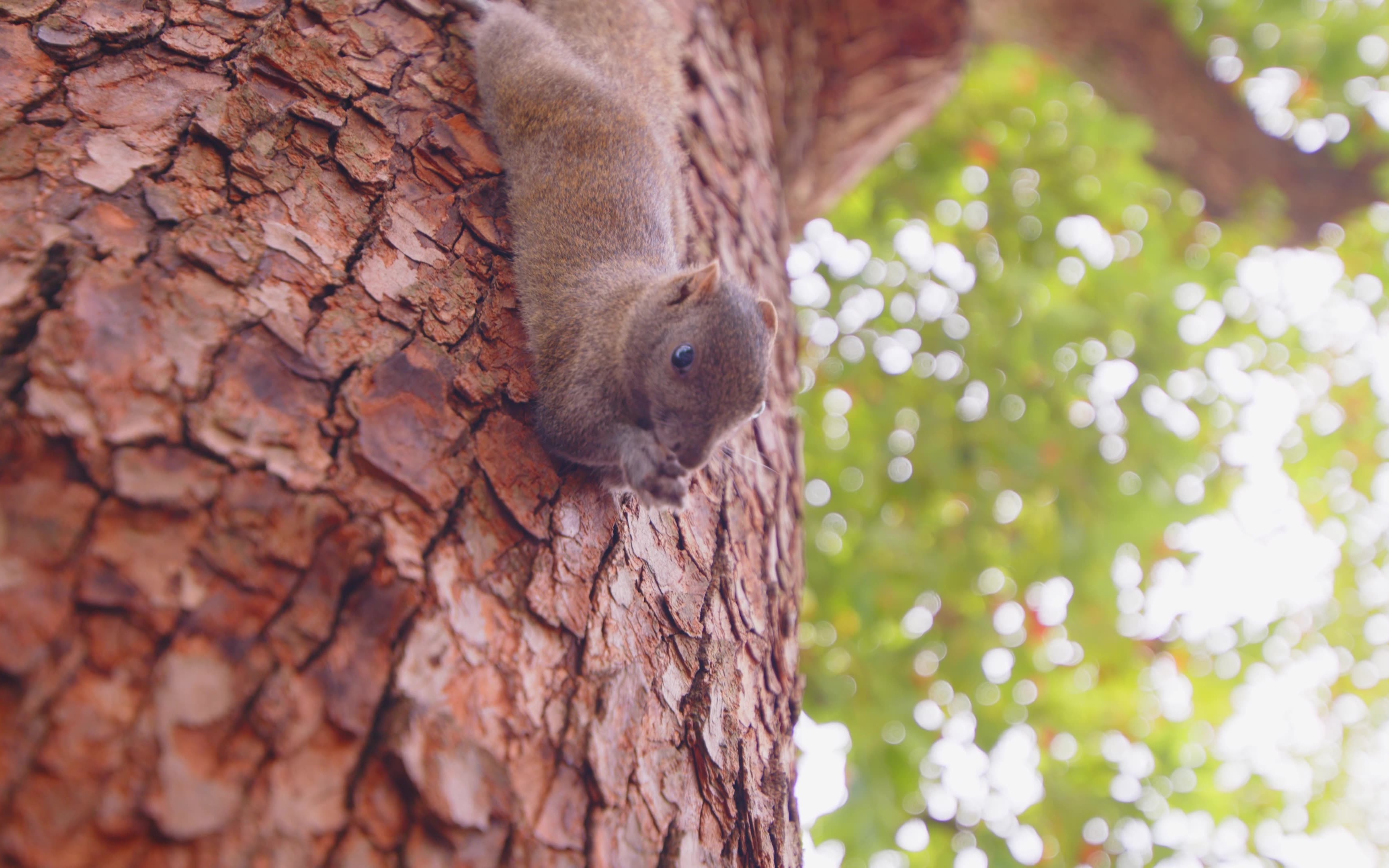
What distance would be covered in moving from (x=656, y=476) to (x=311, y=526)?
852 mm

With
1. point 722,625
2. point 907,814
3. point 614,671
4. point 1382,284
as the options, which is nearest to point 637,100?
point 722,625

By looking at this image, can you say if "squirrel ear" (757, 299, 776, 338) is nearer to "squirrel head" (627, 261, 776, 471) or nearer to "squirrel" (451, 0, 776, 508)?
"squirrel" (451, 0, 776, 508)

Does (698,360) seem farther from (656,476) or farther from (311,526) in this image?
(311,526)

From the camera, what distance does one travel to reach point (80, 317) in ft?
4.64

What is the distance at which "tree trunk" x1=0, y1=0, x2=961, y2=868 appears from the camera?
1181mm

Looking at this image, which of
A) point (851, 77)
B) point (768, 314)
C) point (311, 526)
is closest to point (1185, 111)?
point (851, 77)

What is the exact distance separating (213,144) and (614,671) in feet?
4.52

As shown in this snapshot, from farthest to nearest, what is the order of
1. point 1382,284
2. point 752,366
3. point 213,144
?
point 1382,284
point 752,366
point 213,144

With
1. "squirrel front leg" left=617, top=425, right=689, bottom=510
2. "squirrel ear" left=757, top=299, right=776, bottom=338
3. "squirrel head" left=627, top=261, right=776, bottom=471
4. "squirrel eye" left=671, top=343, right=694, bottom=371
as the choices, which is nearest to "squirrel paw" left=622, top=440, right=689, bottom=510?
"squirrel front leg" left=617, top=425, right=689, bottom=510

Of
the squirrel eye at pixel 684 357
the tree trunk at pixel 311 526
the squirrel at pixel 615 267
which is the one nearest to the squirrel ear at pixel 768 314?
the squirrel at pixel 615 267

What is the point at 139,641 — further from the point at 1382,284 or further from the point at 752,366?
the point at 1382,284

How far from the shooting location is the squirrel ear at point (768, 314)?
8.67ft

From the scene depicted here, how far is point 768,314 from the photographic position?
2686mm

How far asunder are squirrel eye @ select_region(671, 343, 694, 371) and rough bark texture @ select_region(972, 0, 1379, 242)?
514 centimetres
